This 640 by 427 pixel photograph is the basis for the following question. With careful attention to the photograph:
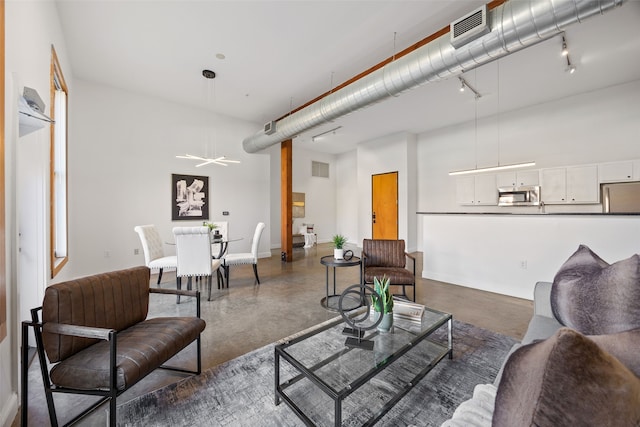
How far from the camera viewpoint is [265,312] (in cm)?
313

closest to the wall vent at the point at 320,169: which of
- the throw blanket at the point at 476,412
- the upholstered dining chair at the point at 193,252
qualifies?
the upholstered dining chair at the point at 193,252

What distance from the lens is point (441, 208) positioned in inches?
271

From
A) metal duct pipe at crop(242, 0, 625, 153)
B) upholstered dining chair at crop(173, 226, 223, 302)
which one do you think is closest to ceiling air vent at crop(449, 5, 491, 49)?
metal duct pipe at crop(242, 0, 625, 153)

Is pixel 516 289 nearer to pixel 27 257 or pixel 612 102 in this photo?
pixel 612 102

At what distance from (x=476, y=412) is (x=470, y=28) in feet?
9.88

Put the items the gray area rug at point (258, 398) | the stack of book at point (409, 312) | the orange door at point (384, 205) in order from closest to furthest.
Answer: the gray area rug at point (258, 398) < the stack of book at point (409, 312) < the orange door at point (384, 205)

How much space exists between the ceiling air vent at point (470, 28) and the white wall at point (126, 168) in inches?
197

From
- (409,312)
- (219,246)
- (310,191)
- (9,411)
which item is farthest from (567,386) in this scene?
(310,191)

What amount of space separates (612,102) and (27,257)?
336 inches

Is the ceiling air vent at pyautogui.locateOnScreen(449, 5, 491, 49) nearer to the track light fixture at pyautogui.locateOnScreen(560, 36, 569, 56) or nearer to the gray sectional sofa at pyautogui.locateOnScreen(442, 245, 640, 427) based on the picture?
the track light fixture at pyautogui.locateOnScreen(560, 36, 569, 56)

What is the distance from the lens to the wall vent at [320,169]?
9.05 meters

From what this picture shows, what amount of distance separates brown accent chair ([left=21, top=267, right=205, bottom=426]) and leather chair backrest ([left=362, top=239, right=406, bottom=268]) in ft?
7.82

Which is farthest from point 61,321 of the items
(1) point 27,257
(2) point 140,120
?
(2) point 140,120

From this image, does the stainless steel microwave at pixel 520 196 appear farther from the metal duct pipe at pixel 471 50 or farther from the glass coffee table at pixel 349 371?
the glass coffee table at pixel 349 371
